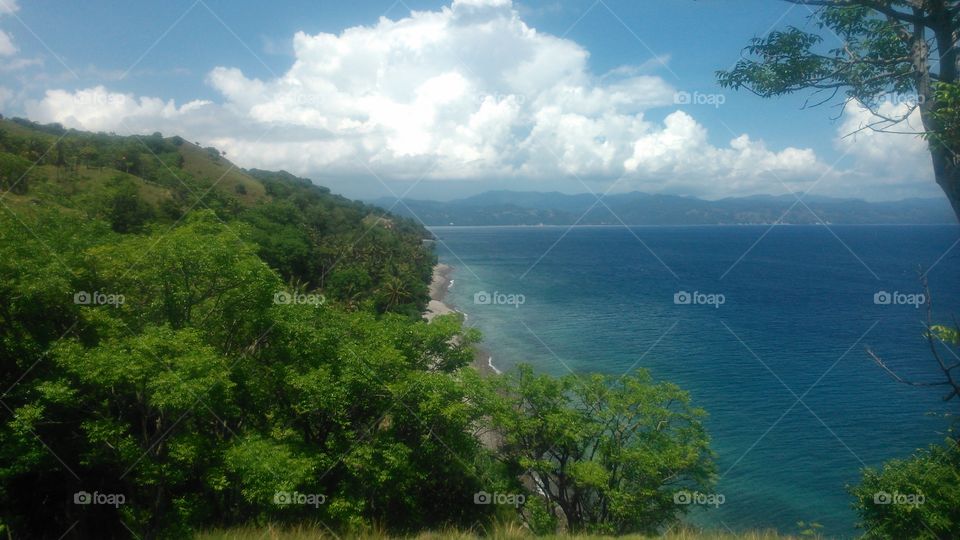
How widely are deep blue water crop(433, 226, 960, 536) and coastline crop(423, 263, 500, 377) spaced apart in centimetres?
134

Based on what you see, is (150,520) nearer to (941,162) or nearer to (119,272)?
(119,272)

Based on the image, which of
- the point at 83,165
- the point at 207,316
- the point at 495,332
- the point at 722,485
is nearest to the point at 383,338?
the point at 207,316

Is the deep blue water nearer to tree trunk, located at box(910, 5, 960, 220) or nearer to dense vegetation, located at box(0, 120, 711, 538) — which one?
tree trunk, located at box(910, 5, 960, 220)

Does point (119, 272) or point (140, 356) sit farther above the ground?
point (119, 272)

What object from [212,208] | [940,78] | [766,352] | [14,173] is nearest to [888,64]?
[940,78]

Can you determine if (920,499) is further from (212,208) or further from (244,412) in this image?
(212,208)

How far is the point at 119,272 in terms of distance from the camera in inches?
429

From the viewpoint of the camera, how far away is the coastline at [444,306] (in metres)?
38.9

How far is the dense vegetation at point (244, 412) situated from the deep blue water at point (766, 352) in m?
8.92

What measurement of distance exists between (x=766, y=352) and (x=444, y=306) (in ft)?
108

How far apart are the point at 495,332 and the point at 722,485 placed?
3015 centimetres

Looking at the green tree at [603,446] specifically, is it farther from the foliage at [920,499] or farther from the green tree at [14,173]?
the green tree at [14,173]

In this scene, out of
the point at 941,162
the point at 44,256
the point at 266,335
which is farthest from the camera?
the point at 266,335

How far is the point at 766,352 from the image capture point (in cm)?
4584
